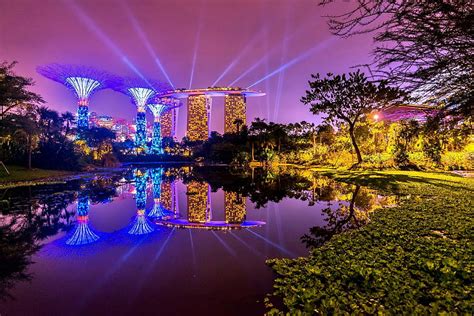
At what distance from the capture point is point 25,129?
25188 millimetres

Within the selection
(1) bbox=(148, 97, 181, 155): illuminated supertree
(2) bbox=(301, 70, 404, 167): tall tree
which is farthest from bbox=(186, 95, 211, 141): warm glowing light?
(2) bbox=(301, 70, 404, 167): tall tree

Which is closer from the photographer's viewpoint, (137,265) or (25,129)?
(137,265)

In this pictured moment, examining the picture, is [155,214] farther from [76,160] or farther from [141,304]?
[76,160]

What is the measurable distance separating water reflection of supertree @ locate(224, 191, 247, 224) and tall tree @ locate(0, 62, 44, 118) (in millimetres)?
17855

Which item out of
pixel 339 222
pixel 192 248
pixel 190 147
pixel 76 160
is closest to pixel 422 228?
pixel 339 222

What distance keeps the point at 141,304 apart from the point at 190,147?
105433 millimetres

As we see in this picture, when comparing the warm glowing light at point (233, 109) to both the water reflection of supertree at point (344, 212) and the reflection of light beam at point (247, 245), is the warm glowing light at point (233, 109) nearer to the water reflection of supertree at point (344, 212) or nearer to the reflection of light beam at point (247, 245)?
the water reflection of supertree at point (344, 212)

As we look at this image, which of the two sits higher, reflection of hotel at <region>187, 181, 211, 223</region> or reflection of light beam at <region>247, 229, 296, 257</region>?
reflection of hotel at <region>187, 181, 211, 223</region>

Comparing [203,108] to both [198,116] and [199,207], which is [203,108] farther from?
[199,207]

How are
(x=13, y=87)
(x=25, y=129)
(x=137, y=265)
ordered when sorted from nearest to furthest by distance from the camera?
(x=137, y=265)
(x=13, y=87)
(x=25, y=129)

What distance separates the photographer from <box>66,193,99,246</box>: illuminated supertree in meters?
8.09

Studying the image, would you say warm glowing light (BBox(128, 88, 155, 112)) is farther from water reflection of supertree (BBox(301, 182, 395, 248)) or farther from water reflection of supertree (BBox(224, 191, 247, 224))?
water reflection of supertree (BBox(301, 182, 395, 248))

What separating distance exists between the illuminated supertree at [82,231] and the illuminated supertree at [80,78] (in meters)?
66.5

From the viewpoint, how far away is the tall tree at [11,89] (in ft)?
69.7
